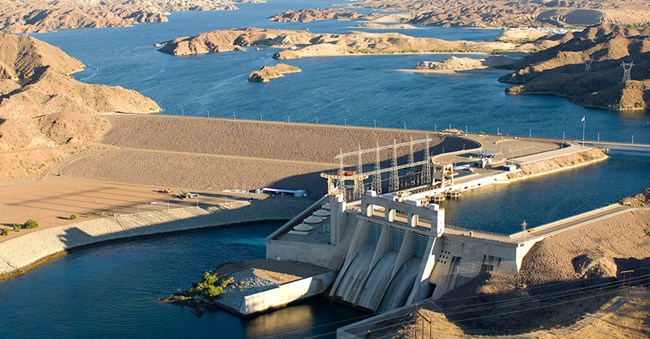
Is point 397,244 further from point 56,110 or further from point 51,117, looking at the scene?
point 56,110

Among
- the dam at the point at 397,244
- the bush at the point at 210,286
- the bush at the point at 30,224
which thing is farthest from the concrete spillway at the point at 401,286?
the bush at the point at 30,224

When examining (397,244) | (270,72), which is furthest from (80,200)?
(270,72)

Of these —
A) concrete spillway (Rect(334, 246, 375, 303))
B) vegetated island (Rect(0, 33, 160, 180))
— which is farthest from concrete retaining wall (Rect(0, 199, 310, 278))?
vegetated island (Rect(0, 33, 160, 180))

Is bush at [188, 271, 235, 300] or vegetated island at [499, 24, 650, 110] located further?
vegetated island at [499, 24, 650, 110]

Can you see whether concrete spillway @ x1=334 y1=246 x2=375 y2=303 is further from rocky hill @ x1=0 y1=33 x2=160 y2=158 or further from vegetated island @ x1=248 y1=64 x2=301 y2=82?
vegetated island @ x1=248 y1=64 x2=301 y2=82

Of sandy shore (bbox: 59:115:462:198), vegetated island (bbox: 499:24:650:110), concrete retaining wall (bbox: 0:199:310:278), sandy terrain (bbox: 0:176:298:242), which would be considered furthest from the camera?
vegetated island (bbox: 499:24:650:110)

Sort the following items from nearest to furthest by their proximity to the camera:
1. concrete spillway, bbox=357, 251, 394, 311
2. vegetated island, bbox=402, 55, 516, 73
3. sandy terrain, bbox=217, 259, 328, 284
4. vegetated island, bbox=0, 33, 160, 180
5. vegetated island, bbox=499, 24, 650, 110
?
concrete spillway, bbox=357, 251, 394, 311 → sandy terrain, bbox=217, 259, 328, 284 → vegetated island, bbox=0, 33, 160, 180 → vegetated island, bbox=499, 24, 650, 110 → vegetated island, bbox=402, 55, 516, 73

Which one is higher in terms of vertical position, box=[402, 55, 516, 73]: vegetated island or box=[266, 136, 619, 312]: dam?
box=[266, 136, 619, 312]: dam

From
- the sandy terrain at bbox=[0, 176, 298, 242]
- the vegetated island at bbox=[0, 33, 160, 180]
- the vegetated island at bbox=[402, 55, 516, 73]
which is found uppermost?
the vegetated island at bbox=[0, 33, 160, 180]
